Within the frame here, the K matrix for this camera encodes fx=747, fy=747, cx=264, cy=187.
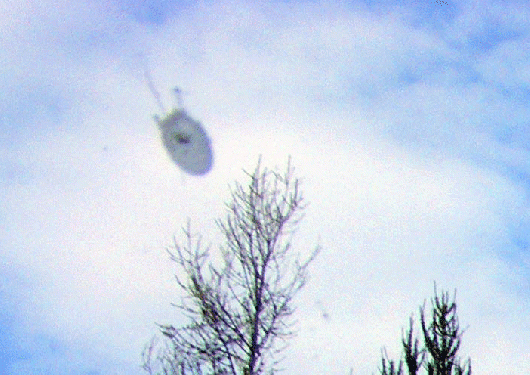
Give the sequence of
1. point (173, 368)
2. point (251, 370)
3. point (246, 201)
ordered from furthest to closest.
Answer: point (173, 368)
point (246, 201)
point (251, 370)

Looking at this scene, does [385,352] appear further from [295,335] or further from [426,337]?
[295,335]

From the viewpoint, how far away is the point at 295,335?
40.2ft

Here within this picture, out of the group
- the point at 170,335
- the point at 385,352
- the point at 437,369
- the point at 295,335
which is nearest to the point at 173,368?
the point at 170,335

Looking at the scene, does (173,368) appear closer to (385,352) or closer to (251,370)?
(251,370)

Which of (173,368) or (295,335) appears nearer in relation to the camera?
(295,335)

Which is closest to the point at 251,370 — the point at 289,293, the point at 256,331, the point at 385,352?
the point at 256,331

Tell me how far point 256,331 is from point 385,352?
251 centimetres

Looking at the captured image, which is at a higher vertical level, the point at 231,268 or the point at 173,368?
the point at 231,268

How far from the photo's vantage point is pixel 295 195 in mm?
12977

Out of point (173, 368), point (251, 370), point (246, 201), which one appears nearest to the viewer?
point (251, 370)

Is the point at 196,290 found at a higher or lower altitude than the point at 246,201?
lower

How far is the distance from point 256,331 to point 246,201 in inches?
88.4

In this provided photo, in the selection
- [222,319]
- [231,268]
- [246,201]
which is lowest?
[222,319]

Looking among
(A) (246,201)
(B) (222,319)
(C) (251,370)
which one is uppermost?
(A) (246,201)
